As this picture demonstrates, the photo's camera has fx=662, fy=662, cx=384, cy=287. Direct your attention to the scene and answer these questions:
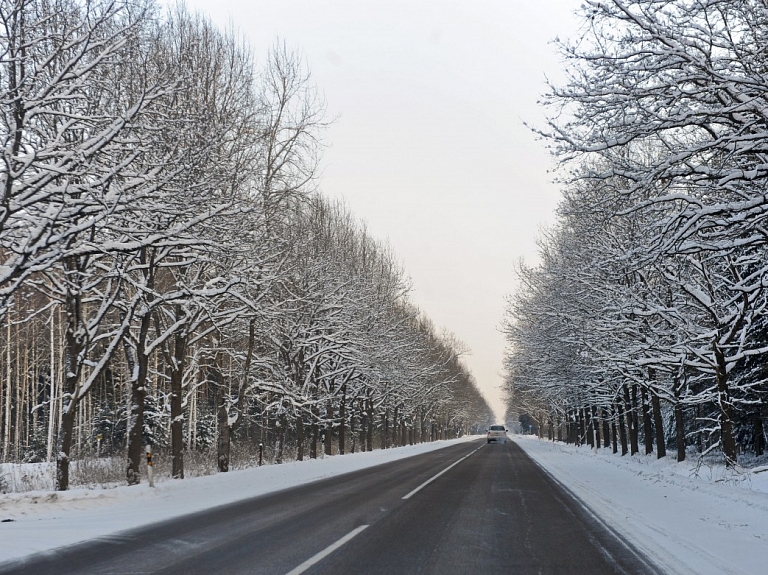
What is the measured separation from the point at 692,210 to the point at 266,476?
15.7 metres

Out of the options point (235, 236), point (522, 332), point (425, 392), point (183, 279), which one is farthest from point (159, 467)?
point (425, 392)

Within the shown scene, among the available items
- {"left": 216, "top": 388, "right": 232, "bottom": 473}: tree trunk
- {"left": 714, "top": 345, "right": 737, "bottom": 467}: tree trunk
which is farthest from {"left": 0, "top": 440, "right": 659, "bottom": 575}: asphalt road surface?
{"left": 216, "top": 388, "right": 232, "bottom": 473}: tree trunk

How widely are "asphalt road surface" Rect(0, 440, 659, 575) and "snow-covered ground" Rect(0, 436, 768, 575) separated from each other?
472 millimetres

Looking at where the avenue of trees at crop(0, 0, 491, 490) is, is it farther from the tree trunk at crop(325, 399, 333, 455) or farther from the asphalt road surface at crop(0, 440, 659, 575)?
the asphalt road surface at crop(0, 440, 659, 575)

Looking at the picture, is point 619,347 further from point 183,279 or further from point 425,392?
point 425,392

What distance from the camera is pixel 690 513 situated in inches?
444

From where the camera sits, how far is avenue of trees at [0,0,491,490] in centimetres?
1190

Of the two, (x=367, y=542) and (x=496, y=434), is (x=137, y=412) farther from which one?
(x=496, y=434)

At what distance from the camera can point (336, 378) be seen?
38906 millimetres

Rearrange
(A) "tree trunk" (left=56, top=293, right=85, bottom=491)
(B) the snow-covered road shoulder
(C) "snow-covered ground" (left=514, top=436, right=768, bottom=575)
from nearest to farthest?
1. (C) "snow-covered ground" (left=514, top=436, right=768, bottom=575)
2. (B) the snow-covered road shoulder
3. (A) "tree trunk" (left=56, top=293, right=85, bottom=491)

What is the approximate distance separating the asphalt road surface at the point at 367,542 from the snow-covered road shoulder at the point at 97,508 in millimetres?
556

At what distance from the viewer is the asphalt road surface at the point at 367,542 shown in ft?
22.8

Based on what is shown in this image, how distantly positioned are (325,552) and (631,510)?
685 cm

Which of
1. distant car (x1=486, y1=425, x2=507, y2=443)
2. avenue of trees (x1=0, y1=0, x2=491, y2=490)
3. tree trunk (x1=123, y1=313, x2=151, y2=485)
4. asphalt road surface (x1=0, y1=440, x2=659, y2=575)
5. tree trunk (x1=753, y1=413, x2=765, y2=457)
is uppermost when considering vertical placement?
avenue of trees (x1=0, y1=0, x2=491, y2=490)
